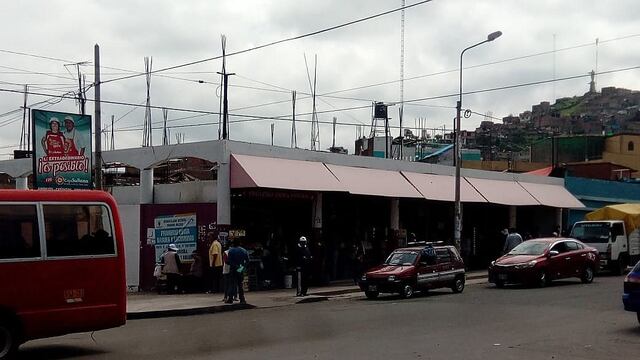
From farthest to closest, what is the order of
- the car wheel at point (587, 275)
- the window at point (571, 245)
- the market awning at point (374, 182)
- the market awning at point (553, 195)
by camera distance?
the market awning at point (553, 195) → the market awning at point (374, 182) → the car wheel at point (587, 275) → the window at point (571, 245)

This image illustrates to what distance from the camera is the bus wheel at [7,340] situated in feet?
36.2

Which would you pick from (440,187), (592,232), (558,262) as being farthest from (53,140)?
(592,232)

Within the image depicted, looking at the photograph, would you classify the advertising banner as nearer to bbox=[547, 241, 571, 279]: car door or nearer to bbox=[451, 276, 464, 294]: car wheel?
bbox=[451, 276, 464, 294]: car wheel

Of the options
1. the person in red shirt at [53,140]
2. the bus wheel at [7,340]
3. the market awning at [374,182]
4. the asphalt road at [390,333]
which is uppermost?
the person in red shirt at [53,140]

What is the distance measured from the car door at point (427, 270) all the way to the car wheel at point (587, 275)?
19.7 feet

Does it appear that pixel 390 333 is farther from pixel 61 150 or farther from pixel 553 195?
pixel 553 195

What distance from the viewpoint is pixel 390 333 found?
13.6m

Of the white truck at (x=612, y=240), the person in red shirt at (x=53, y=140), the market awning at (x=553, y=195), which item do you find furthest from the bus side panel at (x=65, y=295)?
the market awning at (x=553, y=195)

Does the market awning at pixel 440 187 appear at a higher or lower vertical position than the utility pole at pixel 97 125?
lower

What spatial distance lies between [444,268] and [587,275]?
5.86m

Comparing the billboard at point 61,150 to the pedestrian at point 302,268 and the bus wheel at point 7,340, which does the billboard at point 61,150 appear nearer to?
the pedestrian at point 302,268

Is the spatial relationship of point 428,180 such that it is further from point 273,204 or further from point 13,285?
point 13,285

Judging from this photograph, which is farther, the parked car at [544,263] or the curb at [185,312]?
the parked car at [544,263]

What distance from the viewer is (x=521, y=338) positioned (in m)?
12.6
